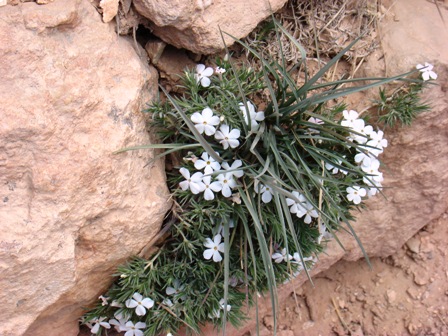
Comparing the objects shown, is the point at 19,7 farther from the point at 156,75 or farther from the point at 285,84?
the point at 285,84

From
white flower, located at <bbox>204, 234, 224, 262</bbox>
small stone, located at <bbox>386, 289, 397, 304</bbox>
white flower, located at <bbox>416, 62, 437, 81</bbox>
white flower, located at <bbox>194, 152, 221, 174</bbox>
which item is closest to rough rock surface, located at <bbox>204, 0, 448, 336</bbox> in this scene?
white flower, located at <bbox>416, 62, 437, 81</bbox>

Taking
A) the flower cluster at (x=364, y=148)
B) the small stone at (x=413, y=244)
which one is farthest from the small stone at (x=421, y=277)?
the flower cluster at (x=364, y=148)

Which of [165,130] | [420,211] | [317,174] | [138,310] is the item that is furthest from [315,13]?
[138,310]

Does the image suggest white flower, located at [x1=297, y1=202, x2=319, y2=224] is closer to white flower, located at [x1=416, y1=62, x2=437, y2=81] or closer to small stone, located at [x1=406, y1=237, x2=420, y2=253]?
white flower, located at [x1=416, y1=62, x2=437, y2=81]

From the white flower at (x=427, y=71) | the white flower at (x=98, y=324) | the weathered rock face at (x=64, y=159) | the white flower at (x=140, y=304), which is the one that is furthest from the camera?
the white flower at (x=427, y=71)

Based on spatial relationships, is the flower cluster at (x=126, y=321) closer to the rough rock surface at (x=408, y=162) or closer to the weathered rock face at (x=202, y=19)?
the rough rock surface at (x=408, y=162)

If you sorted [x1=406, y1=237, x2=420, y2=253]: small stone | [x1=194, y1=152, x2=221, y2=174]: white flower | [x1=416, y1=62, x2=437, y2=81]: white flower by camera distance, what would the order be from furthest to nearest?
[x1=406, y1=237, x2=420, y2=253]: small stone
[x1=416, y1=62, x2=437, y2=81]: white flower
[x1=194, y1=152, x2=221, y2=174]: white flower
